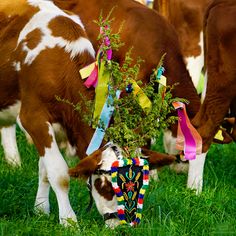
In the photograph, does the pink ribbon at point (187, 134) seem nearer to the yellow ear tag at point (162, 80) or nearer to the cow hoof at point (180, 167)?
the yellow ear tag at point (162, 80)

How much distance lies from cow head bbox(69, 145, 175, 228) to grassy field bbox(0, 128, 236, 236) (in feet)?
0.45

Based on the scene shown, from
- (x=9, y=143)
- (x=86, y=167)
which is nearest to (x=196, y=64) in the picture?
(x=9, y=143)

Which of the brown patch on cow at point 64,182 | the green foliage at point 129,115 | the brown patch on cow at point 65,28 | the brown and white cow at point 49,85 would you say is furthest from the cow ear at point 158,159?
the brown patch on cow at point 65,28

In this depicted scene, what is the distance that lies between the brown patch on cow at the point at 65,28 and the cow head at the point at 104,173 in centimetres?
106

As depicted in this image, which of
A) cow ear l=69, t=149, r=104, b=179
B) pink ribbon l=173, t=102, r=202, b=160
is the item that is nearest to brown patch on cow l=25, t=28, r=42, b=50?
cow ear l=69, t=149, r=104, b=179

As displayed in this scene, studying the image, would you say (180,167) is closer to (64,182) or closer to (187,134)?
(187,134)

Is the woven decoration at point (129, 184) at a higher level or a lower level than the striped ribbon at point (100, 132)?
lower

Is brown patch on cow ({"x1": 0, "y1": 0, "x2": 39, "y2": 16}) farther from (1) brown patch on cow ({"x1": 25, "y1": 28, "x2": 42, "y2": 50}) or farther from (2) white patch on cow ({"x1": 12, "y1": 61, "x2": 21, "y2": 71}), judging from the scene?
(2) white patch on cow ({"x1": 12, "y1": 61, "x2": 21, "y2": 71})

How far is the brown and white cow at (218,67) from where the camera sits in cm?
789

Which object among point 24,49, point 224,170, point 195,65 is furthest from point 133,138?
point 195,65

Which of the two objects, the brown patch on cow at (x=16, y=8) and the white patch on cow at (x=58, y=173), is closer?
the white patch on cow at (x=58, y=173)

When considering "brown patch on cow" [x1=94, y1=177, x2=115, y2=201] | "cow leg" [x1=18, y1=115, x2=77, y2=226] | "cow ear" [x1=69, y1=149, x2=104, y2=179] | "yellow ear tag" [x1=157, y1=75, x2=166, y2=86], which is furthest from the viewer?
"yellow ear tag" [x1=157, y1=75, x2=166, y2=86]

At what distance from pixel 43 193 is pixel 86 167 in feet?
3.57

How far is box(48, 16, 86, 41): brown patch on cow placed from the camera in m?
6.61
